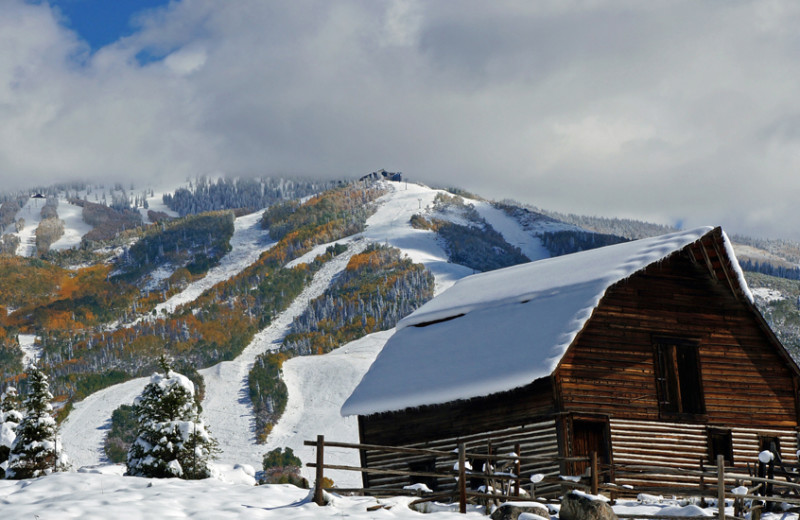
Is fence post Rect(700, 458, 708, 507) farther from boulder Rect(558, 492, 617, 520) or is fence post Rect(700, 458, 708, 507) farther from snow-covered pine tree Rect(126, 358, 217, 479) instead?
snow-covered pine tree Rect(126, 358, 217, 479)

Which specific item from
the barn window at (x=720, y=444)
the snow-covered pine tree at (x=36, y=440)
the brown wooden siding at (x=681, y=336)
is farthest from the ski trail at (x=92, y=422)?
the brown wooden siding at (x=681, y=336)

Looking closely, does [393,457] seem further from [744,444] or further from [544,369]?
[744,444]

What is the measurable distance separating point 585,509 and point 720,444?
13262 mm

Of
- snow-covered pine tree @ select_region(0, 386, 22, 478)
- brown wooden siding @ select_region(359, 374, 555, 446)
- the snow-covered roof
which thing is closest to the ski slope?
snow-covered pine tree @ select_region(0, 386, 22, 478)

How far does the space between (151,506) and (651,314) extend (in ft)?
56.9

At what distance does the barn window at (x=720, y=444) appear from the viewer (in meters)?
30.7

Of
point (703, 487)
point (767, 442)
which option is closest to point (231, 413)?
point (767, 442)

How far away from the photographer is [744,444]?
31.3 meters

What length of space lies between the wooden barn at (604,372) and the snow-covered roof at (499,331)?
0.18 feet

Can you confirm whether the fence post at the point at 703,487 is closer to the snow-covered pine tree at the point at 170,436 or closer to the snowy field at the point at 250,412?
the snow-covered pine tree at the point at 170,436

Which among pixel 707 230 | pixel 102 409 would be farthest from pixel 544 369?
pixel 102 409

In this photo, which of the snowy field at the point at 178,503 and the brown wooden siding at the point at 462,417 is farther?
the brown wooden siding at the point at 462,417

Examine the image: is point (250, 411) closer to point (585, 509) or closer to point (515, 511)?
point (515, 511)

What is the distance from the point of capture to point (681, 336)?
30938mm
